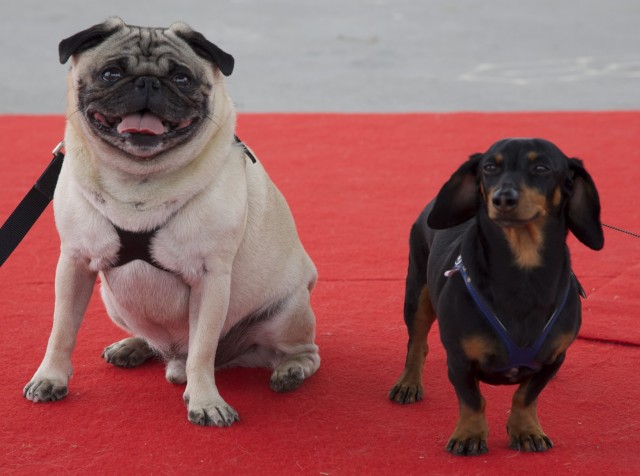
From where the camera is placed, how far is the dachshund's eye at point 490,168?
8.48 ft

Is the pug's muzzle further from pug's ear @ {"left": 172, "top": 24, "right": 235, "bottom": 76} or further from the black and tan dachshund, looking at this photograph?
the black and tan dachshund

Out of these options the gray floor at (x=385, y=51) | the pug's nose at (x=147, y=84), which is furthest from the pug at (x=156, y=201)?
the gray floor at (x=385, y=51)

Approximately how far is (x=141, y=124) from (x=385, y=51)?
706 centimetres

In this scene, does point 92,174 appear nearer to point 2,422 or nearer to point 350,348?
point 2,422

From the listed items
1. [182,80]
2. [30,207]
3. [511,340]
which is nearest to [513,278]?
[511,340]

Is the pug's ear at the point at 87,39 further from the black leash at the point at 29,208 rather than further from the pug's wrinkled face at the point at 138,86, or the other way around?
the black leash at the point at 29,208

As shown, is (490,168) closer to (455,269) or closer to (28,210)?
(455,269)

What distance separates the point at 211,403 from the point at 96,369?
0.57 metres

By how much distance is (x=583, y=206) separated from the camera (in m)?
2.64

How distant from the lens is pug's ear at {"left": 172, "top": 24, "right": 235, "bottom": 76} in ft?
9.77

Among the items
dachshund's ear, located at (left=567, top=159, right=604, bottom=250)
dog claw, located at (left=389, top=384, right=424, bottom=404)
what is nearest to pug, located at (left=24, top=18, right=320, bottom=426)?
dog claw, located at (left=389, top=384, right=424, bottom=404)

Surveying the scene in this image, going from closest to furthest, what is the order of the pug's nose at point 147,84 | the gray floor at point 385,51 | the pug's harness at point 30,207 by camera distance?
the pug's nose at point 147,84, the pug's harness at point 30,207, the gray floor at point 385,51

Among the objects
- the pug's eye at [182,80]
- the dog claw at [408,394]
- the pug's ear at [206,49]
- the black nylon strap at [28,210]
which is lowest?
the dog claw at [408,394]

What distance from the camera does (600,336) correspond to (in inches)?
142
